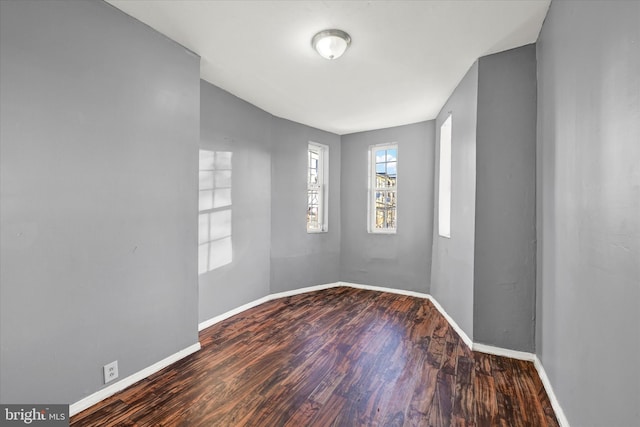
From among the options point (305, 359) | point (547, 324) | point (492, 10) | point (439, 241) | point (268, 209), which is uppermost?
point (492, 10)

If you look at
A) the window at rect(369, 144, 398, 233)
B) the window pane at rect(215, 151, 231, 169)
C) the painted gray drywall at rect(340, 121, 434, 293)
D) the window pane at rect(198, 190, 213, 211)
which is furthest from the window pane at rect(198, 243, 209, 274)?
the window at rect(369, 144, 398, 233)

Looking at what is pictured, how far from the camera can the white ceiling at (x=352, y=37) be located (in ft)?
6.13

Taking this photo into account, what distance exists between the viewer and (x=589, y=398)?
4.24ft

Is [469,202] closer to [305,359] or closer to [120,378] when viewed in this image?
[305,359]

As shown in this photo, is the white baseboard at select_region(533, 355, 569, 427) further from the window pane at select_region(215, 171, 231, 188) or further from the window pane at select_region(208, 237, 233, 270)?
Result: the window pane at select_region(215, 171, 231, 188)

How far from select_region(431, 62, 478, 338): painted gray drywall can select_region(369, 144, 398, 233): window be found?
1157mm

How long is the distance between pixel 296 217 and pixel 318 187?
2.53ft

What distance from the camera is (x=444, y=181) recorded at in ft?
12.1

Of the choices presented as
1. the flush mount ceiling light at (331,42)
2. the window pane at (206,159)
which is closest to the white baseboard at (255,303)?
the window pane at (206,159)

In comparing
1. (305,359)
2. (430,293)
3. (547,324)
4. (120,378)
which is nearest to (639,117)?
(547,324)

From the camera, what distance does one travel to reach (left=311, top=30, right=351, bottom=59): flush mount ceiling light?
2104mm

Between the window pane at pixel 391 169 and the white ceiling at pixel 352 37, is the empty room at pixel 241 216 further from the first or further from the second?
the window pane at pixel 391 169

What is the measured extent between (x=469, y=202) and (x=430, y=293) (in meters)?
2.00

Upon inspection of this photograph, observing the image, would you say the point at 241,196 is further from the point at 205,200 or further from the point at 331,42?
the point at 331,42
